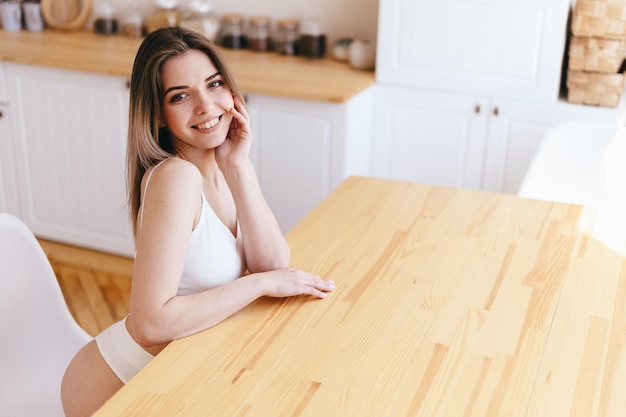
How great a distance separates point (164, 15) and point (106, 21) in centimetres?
31

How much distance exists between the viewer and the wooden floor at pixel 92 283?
3.37m

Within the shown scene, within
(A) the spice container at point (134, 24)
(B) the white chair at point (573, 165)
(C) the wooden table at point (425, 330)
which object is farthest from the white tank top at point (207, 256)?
(A) the spice container at point (134, 24)

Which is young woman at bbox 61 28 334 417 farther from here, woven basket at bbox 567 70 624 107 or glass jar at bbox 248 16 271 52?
glass jar at bbox 248 16 271 52

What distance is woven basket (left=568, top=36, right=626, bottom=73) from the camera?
304 centimetres

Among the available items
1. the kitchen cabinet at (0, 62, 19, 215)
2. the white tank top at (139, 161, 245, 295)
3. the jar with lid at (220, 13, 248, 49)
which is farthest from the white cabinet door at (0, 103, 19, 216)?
the white tank top at (139, 161, 245, 295)

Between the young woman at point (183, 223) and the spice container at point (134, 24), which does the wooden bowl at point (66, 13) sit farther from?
the young woman at point (183, 223)

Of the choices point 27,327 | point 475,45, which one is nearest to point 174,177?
point 27,327

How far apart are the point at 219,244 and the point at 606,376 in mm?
757

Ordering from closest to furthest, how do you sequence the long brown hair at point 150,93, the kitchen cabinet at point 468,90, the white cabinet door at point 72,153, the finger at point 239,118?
1. the long brown hair at point 150,93
2. the finger at point 239,118
3. the kitchen cabinet at point 468,90
4. the white cabinet door at point 72,153

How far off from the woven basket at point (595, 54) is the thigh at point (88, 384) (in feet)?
7.00

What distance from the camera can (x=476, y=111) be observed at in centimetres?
327

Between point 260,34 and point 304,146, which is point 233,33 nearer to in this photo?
point 260,34

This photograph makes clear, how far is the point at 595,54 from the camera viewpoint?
3043 millimetres

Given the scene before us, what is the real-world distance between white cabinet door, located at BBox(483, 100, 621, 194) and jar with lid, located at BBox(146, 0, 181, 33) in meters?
1.57
